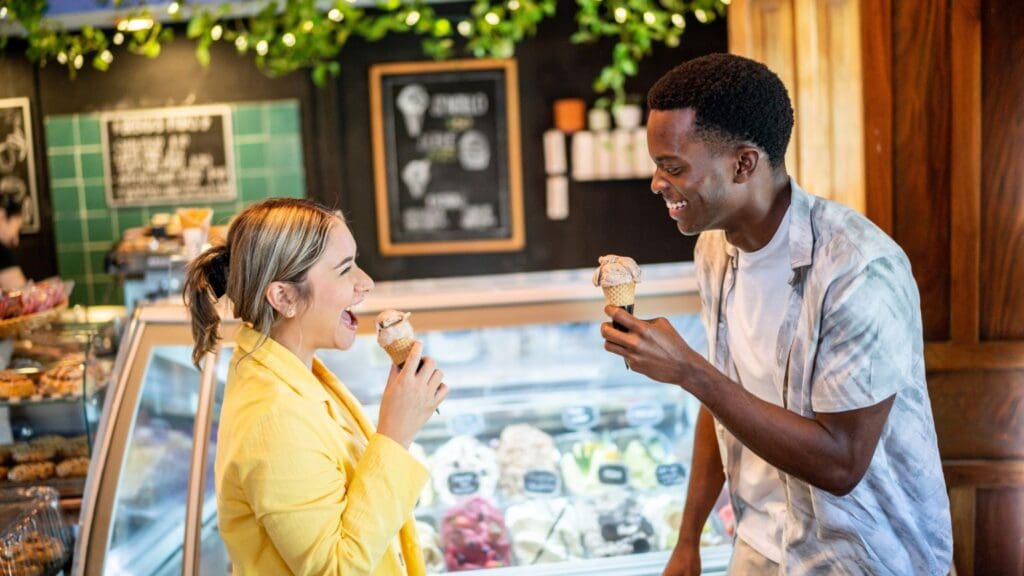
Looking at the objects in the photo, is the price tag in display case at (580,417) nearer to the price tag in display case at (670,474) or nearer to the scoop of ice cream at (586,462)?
the scoop of ice cream at (586,462)

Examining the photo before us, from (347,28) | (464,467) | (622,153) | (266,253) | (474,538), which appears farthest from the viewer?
(622,153)

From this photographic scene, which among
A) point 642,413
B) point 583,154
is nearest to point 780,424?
point 642,413

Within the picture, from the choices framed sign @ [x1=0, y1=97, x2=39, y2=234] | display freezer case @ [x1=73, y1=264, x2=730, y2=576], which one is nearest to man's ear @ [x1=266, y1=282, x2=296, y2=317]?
display freezer case @ [x1=73, y1=264, x2=730, y2=576]

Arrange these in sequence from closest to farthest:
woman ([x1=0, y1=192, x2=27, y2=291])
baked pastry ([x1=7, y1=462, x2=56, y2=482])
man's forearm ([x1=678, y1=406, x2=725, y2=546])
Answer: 1. man's forearm ([x1=678, y1=406, x2=725, y2=546])
2. baked pastry ([x1=7, y1=462, x2=56, y2=482])
3. woman ([x1=0, y1=192, x2=27, y2=291])

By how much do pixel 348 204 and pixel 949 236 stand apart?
5.22m

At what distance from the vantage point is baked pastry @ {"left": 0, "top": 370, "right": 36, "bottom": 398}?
9.05 ft

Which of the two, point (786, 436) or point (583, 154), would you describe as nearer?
point (786, 436)

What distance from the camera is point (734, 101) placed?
181 centimetres

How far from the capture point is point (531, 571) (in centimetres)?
295

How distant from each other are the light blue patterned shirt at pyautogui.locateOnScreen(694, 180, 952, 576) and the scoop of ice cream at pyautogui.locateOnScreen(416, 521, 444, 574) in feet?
4.71

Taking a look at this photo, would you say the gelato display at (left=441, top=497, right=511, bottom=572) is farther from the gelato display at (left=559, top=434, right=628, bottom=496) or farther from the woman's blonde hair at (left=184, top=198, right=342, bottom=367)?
the woman's blonde hair at (left=184, top=198, right=342, bottom=367)

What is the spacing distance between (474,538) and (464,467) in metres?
0.24

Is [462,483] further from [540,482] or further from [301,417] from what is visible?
[301,417]

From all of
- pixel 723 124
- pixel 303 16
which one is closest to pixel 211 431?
pixel 723 124
